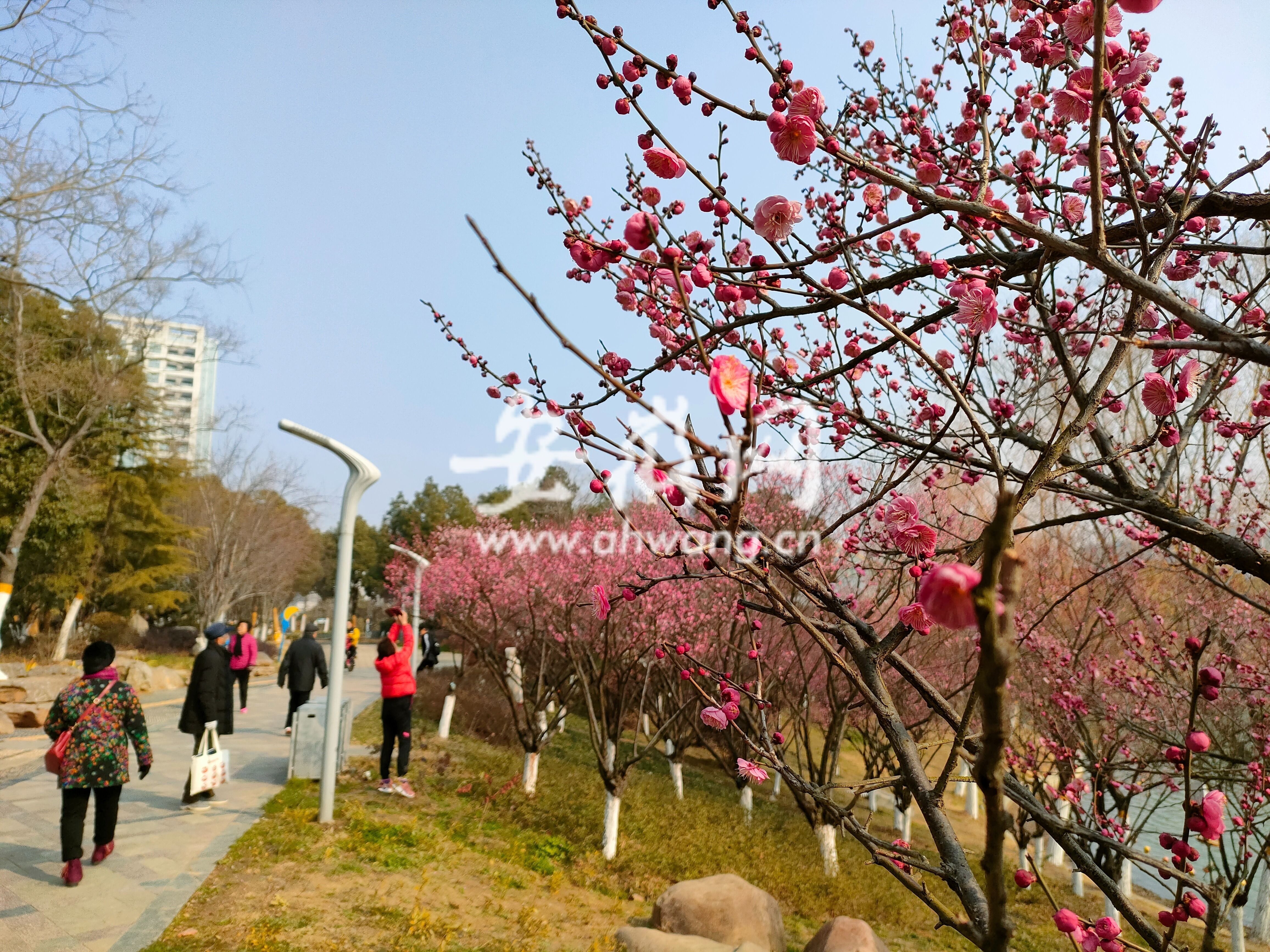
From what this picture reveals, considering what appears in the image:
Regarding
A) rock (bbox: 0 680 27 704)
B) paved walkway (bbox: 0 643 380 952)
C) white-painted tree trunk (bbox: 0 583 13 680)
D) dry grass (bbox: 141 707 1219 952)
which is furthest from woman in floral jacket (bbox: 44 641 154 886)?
white-painted tree trunk (bbox: 0 583 13 680)

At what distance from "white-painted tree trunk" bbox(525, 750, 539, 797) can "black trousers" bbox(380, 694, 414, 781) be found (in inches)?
67.0

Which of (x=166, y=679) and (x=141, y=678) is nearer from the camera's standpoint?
(x=141, y=678)

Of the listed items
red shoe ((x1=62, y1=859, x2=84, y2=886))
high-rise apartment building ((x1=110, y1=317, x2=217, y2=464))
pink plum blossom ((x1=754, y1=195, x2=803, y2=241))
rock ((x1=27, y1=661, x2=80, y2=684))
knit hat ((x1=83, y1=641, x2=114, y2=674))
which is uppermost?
high-rise apartment building ((x1=110, y1=317, x2=217, y2=464))

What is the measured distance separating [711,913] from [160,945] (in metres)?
3.44

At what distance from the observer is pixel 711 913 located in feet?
18.3

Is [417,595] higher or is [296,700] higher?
[417,595]

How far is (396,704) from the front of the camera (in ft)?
25.0

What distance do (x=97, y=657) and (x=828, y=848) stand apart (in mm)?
7463

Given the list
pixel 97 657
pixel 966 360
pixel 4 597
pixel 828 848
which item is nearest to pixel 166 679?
pixel 4 597

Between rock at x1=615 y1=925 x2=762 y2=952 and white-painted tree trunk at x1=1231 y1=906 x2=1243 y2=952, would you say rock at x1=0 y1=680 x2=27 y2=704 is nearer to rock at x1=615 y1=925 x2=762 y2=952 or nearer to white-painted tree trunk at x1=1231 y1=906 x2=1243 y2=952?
rock at x1=615 y1=925 x2=762 y2=952

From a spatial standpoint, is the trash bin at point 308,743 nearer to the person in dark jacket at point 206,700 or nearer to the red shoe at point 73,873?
the person in dark jacket at point 206,700

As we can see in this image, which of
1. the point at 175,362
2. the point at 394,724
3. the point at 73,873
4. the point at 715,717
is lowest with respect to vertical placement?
the point at 73,873

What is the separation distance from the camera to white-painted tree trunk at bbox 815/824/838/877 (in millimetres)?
8680

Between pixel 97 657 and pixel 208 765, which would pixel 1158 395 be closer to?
pixel 97 657
